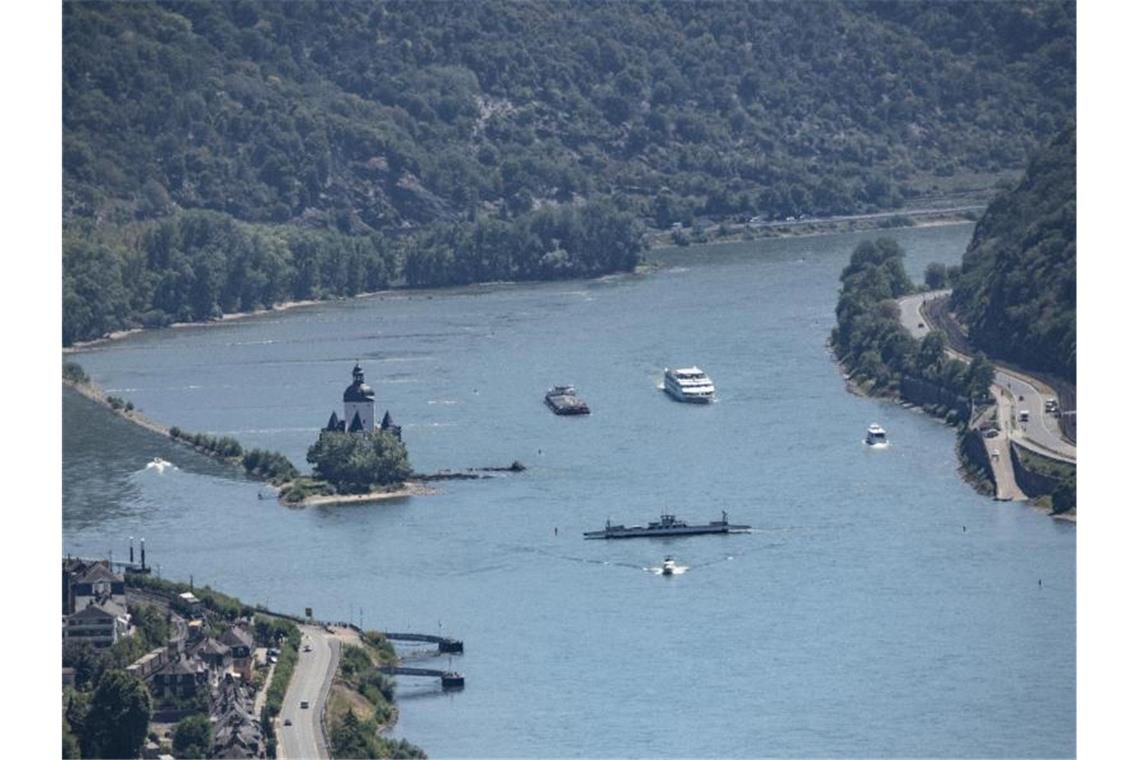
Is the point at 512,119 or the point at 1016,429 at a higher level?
the point at 512,119

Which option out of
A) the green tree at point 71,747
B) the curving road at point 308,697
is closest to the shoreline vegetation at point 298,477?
the curving road at point 308,697

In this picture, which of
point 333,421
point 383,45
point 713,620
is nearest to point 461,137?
point 383,45

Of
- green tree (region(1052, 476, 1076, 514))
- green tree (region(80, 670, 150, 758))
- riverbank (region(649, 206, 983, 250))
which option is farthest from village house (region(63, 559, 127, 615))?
riverbank (region(649, 206, 983, 250))

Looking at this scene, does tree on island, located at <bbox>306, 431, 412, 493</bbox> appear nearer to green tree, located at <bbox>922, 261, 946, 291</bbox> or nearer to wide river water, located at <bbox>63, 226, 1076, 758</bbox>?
wide river water, located at <bbox>63, 226, 1076, 758</bbox>

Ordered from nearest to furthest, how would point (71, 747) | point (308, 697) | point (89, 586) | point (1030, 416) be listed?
point (71, 747)
point (308, 697)
point (89, 586)
point (1030, 416)

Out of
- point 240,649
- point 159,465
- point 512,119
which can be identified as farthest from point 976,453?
point 512,119

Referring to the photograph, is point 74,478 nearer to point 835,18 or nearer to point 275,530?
point 275,530

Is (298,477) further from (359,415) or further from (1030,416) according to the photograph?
(1030,416)

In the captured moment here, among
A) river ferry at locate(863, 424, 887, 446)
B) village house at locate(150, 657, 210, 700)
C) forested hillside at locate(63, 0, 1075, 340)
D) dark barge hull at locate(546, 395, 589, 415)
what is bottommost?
village house at locate(150, 657, 210, 700)
